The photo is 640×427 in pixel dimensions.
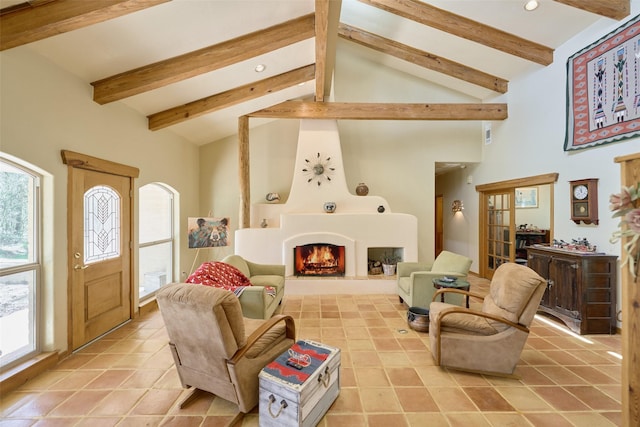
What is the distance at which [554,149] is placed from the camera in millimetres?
4148

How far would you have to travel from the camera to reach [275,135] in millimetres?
6086

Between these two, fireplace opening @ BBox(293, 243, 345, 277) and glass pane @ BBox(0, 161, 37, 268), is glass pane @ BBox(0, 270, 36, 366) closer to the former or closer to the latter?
glass pane @ BBox(0, 161, 37, 268)

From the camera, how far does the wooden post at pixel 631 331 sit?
1.56 meters

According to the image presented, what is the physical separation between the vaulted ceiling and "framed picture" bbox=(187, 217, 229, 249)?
155cm

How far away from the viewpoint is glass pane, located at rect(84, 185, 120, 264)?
3.08 meters

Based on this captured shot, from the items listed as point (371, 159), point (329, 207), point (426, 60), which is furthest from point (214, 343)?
point (426, 60)

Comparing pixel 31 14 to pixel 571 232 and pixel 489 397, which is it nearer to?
pixel 489 397

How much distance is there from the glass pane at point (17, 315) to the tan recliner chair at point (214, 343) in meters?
1.60

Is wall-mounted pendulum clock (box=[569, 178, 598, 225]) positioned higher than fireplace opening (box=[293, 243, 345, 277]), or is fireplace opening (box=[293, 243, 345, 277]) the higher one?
wall-mounted pendulum clock (box=[569, 178, 598, 225])

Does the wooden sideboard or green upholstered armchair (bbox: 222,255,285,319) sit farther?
the wooden sideboard

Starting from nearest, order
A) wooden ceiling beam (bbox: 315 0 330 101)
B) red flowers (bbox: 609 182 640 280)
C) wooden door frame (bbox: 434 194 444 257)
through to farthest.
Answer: red flowers (bbox: 609 182 640 280)
wooden ceiling beam (bbox: 315 0 330 101)
wooden door frame (bbox: 434 194 444 257)

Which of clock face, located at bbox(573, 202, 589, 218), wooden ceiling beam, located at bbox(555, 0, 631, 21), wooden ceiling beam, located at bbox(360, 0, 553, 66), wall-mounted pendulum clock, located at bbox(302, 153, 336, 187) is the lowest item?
clock face, located at bbox(573, 202, 589, 218)

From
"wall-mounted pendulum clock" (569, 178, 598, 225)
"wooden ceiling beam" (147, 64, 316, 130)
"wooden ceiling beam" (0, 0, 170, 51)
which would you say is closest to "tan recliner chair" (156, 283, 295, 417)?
"wooden ceiling beam" (0, 0, 170, 51)

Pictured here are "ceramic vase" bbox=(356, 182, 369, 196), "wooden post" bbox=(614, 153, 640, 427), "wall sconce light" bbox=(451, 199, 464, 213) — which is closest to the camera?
"wooden post" bbox=(614, 153, 640, 427)
